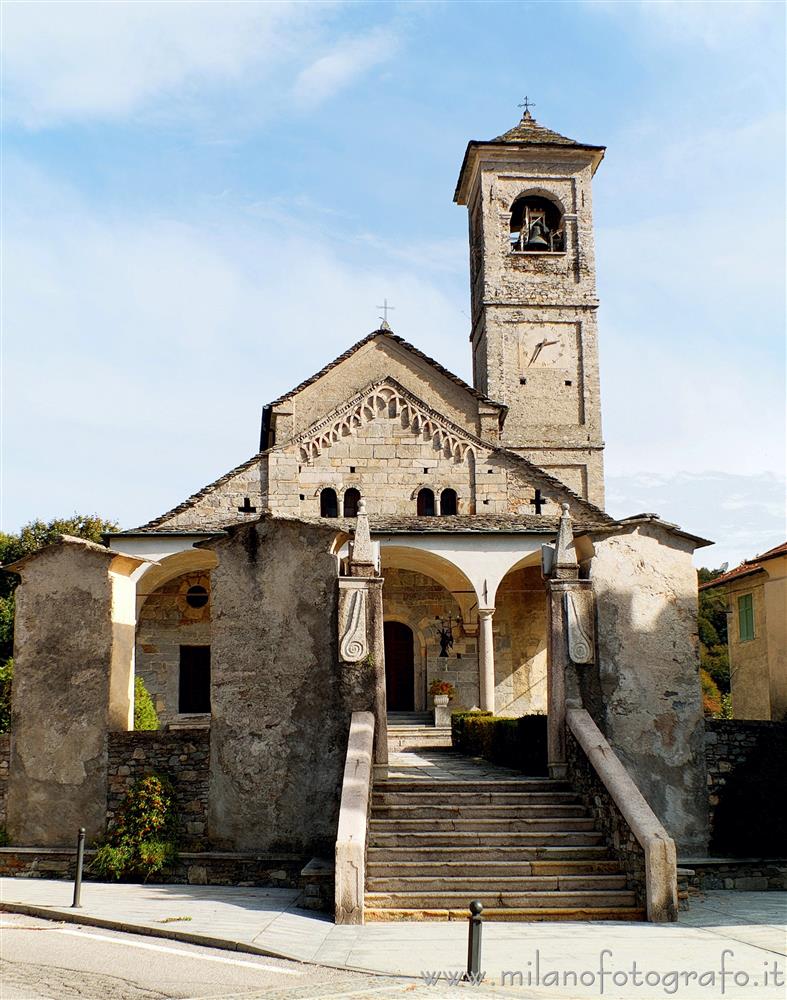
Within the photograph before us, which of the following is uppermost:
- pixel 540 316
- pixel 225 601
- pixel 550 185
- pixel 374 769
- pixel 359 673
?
pixel 550 185

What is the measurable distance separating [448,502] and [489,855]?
1698 centimetres

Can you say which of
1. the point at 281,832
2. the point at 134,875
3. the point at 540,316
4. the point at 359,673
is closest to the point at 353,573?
the point at 359,673

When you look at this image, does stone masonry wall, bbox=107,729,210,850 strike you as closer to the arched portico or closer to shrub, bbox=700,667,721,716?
the arched portico

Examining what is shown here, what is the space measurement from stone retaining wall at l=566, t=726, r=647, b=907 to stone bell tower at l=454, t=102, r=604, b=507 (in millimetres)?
22061

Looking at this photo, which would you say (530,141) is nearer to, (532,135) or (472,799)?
(532,135)

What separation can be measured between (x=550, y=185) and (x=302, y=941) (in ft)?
109

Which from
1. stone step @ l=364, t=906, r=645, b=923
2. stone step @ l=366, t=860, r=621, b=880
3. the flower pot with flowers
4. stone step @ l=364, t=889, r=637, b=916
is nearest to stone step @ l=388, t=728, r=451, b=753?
the flower pot with flowers

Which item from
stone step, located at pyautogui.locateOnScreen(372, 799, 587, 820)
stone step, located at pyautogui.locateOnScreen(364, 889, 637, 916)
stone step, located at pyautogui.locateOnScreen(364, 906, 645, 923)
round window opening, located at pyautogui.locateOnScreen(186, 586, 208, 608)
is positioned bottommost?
stone step, located at pyautogui.locateOnScreen(364, 906, 645, 923)

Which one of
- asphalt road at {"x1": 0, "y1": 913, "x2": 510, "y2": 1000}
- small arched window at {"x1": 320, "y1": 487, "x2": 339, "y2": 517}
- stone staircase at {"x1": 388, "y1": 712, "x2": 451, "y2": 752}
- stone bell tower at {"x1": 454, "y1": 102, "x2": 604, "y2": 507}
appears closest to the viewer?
asphalt road at {"x1": 0, "y1": 913, "x2": 510, "y2": 1000}

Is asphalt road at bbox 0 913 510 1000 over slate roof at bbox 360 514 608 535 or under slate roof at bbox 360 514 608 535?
under

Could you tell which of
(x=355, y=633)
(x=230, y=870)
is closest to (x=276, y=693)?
(x=355, y=633)

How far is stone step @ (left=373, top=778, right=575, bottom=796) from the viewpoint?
13.1 metres

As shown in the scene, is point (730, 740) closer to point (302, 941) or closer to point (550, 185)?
point (302, 941)

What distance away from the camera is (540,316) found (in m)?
36.5
